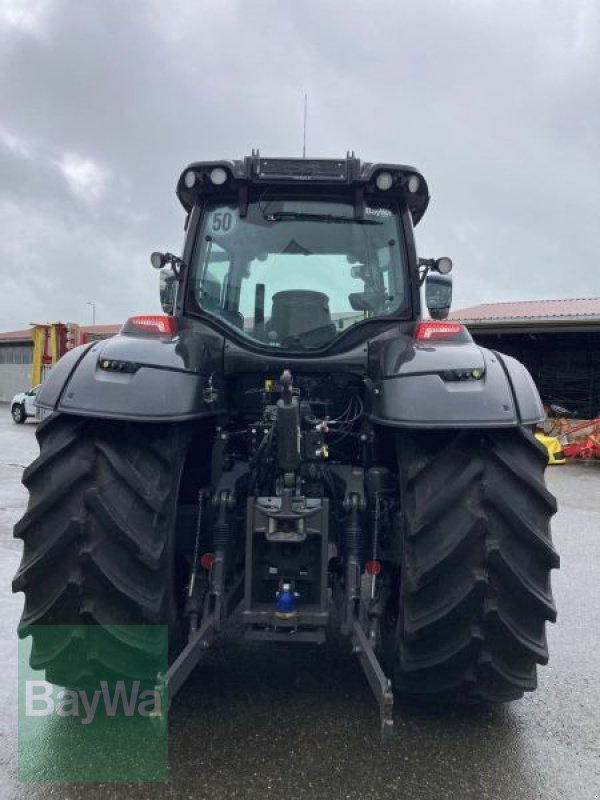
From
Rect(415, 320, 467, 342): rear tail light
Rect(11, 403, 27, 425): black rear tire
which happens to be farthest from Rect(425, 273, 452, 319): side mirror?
Rect(11, 403, 27, 425): black rear tire

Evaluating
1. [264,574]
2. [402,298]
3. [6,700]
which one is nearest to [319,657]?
[264,574]

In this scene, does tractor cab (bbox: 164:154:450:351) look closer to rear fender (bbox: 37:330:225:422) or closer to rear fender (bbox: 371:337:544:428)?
rear fender (bbox: 37:330:225:422)

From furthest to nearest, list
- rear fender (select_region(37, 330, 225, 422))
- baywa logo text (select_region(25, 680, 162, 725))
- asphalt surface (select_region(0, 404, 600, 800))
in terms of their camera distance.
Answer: baywa logo text (select_region(25, 680, 162, 725)) → rear fender (select_region(37, 330, 225, 422)) → asphalt surface (select_region(0, 404, 600, 800))

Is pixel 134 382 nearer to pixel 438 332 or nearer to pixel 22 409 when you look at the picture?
pixel 438 332

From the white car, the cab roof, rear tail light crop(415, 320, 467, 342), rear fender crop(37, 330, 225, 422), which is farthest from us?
the white car

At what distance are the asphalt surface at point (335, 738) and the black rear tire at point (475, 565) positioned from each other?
0.25m

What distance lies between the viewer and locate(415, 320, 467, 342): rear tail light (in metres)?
2.67

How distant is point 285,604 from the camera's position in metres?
2.34

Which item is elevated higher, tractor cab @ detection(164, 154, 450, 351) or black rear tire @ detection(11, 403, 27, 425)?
tractor cab @ detection(164, 154, 450, 351)

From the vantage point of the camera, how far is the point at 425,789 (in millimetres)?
2182

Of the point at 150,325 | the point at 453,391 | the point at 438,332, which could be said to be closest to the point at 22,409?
the point at 150,325

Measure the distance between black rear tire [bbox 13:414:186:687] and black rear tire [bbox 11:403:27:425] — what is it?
64.9ft

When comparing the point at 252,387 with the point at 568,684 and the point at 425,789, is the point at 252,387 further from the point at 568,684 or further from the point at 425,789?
the point at 568,684

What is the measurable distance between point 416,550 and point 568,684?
4.61 ft
